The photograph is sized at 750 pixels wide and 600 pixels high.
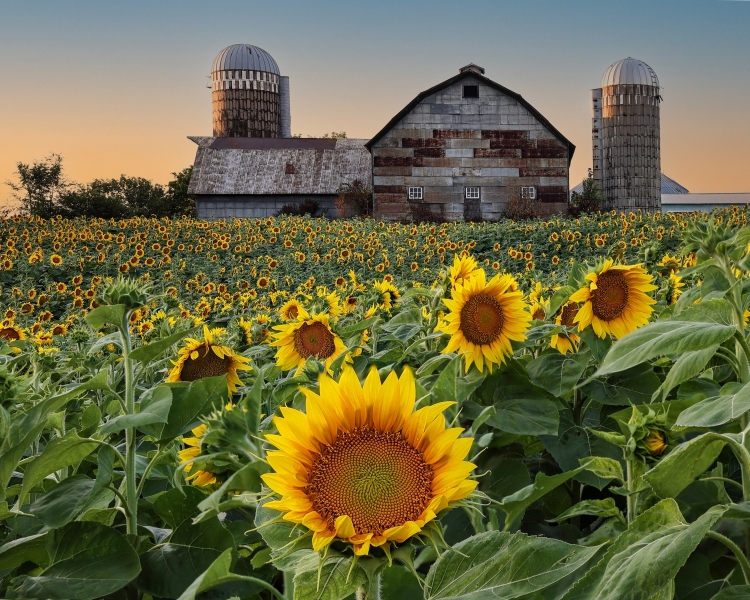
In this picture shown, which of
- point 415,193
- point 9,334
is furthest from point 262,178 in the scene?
point 9,334

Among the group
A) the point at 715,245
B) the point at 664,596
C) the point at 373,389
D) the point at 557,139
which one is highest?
the point at 557,139

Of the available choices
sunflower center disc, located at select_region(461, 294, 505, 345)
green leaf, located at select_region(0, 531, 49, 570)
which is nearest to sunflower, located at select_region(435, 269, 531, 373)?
sunflower center disc, located at select_region(461, 294, 505, 345)

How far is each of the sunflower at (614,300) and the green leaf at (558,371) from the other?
0.10 meters

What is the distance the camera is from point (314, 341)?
2041mm

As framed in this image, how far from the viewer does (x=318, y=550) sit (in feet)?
2.33

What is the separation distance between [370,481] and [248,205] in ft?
90.6

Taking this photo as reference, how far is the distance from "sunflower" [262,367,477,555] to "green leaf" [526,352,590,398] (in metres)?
0.72

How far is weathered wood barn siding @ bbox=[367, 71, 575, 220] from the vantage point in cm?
2262

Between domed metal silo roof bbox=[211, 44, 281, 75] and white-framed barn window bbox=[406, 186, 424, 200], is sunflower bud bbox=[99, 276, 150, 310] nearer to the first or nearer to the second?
white-framed barn window bbox=[406, 186, 424, 200]

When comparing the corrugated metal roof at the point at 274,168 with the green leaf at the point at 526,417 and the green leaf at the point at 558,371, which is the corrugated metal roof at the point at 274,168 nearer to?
the green leaf at the point at 558,371

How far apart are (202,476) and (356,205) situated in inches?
955

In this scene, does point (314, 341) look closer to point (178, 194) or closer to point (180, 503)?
point (180, 503)

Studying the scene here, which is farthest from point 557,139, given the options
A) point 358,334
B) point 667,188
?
point 667,188

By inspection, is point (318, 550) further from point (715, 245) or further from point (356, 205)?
point (356, 205)
